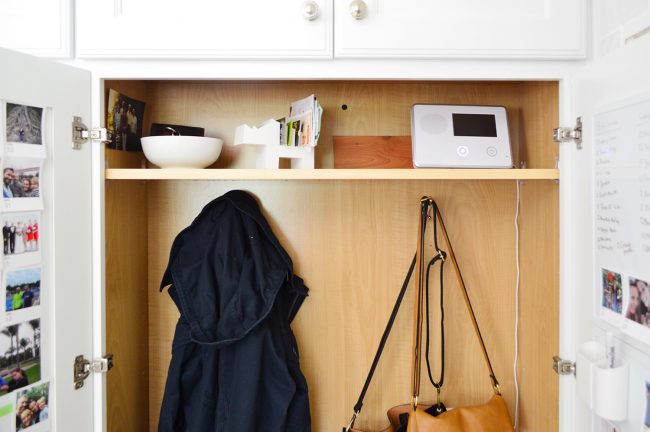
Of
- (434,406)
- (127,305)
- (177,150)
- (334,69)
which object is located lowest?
(434,406)

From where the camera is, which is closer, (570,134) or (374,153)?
(570,134)

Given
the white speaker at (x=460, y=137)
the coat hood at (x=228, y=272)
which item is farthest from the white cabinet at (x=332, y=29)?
the coat hood at (x=228, y=272)

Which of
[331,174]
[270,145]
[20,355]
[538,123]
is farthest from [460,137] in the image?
[20,355]

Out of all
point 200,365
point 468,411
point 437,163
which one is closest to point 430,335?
point 468,411

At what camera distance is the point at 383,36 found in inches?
39.9

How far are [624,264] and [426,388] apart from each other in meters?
0.75

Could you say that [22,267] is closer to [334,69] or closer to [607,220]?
[334,69]

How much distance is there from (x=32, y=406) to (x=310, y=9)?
2.97 ft

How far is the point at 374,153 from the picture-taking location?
53.1 inches

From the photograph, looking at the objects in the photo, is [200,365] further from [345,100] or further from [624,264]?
[624,264]

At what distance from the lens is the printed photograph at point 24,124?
2.82 feet

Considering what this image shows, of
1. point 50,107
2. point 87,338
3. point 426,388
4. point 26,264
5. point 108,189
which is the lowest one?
point 426,388

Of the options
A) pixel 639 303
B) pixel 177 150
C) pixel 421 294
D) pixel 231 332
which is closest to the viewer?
pixel 639 303

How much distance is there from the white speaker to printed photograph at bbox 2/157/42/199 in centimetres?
78
